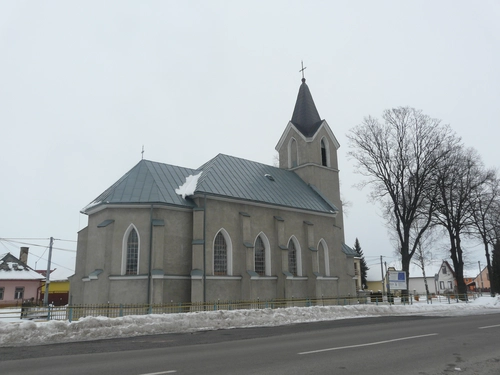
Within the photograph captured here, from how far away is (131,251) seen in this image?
23.3m

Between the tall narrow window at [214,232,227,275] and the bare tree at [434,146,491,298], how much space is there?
18.2 metres

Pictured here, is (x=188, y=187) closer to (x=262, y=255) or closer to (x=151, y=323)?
(x=262, y=255)

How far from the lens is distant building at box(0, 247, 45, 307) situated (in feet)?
131

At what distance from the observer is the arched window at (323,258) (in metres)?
30.7

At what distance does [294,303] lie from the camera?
26422mm

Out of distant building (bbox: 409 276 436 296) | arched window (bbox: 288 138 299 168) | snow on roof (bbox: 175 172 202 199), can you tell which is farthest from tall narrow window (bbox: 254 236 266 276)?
distant building (bbox: 409 276 436 296)

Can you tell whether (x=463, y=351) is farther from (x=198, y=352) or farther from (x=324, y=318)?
(x=324, y=318)

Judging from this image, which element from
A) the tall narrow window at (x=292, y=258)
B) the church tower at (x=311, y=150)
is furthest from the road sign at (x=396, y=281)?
the church tower at (x=311, y=150)

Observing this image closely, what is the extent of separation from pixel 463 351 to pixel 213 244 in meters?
17.1

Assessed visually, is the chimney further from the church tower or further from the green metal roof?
the church tower

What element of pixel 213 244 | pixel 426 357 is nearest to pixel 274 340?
pixel 426 357

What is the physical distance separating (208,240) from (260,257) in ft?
15.0

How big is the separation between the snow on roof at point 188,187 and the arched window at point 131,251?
3.71m

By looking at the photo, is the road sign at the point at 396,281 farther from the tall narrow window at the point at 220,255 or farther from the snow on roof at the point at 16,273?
the snow on roof at the point at 16,273
